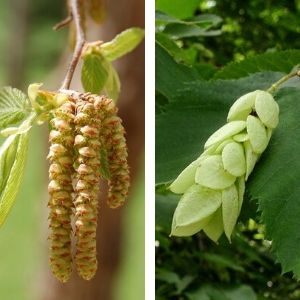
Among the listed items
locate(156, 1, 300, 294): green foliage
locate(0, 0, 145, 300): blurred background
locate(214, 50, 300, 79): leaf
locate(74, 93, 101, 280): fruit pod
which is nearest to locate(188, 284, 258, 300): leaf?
locate(156, 1, 300, 294): green foliage

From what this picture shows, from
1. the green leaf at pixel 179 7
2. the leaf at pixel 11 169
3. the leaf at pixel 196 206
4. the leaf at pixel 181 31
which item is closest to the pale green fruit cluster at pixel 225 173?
the leaf at pixel 196 206

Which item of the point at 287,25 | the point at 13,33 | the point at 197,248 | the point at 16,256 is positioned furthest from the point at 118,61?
the point at 287,25

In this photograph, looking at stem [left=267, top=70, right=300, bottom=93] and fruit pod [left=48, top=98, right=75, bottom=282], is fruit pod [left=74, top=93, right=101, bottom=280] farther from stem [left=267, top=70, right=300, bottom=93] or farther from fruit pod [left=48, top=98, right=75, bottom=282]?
stem [left=267, top=70, right=300, bottom=93]

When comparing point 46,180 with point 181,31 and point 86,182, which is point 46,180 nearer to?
point 86,182

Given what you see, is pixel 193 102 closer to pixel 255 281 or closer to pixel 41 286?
pixel 41 286

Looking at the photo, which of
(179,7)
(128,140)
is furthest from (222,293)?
(179,7)
